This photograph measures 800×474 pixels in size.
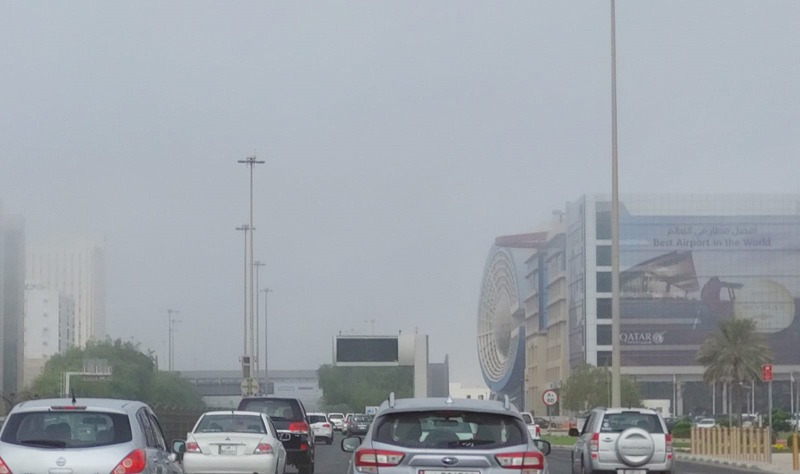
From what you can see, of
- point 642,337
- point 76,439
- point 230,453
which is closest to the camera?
point 76,439

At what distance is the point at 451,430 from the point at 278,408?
20.4 m

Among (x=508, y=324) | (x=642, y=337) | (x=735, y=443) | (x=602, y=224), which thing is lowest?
(x=735, y=443)

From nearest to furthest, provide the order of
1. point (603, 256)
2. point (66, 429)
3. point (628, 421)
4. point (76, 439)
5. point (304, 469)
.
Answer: point (76, 439)
point (66, 429)
point (628, 421)
point (304, 469)
point (603, 256)

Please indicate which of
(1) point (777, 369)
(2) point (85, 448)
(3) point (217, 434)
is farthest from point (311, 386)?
(2) point (85, 448)

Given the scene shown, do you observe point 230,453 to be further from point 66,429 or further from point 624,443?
point 66,429

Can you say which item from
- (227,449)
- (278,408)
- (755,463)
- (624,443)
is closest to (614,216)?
(755,463)

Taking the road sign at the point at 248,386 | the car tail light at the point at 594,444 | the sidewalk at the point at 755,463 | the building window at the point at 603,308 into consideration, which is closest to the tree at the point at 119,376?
the building window at the point at 603,308

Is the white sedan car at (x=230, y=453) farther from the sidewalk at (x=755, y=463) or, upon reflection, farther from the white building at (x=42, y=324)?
the white building at (x=42, y=324)

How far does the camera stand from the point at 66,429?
15125 millimetres

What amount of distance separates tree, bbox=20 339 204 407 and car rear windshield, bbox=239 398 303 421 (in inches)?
3434

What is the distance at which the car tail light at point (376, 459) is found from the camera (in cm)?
1273

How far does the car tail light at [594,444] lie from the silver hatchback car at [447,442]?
15.3 meters

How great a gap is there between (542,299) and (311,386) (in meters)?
29.9

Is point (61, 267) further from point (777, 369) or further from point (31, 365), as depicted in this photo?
point (777, 369)
